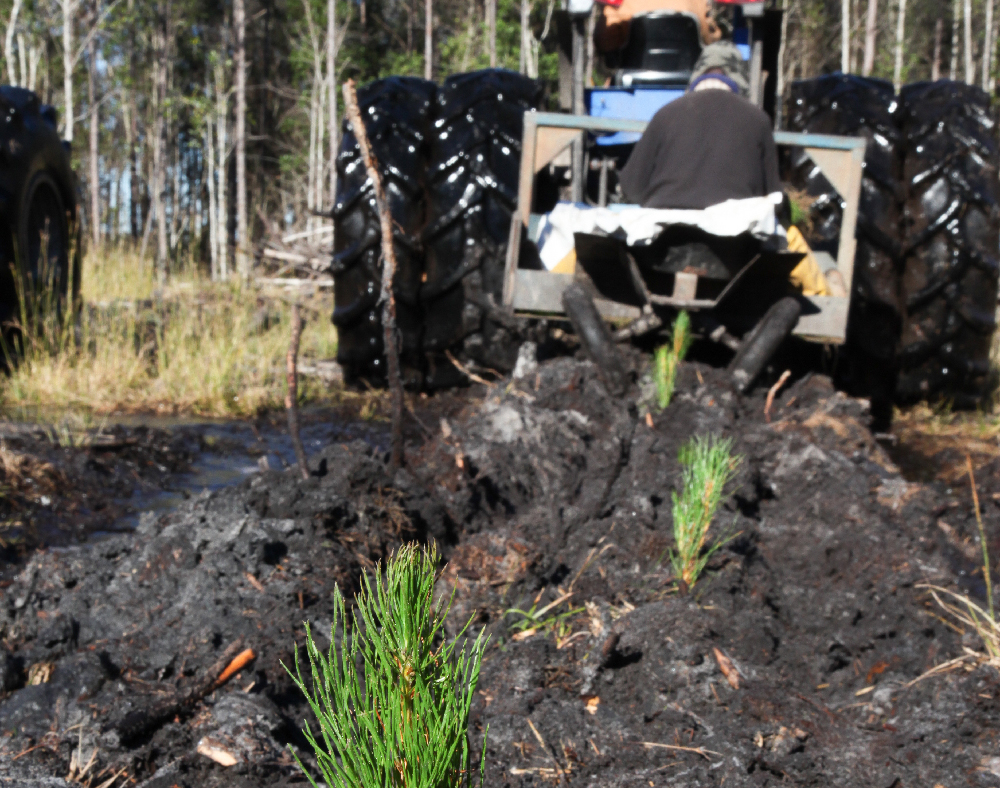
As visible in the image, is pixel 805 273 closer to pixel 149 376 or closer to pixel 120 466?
pixel 120 466

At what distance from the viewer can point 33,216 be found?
16.0 feet

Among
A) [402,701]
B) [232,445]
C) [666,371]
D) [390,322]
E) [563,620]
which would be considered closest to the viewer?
[402,701]

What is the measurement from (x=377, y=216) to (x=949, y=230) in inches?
106

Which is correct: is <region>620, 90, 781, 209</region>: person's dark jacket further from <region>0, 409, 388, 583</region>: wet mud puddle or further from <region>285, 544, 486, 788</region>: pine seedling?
<region>285, 544, 486, 788</region>: pine seedling

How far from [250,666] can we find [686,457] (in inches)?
53.3

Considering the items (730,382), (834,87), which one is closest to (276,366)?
(730,382)

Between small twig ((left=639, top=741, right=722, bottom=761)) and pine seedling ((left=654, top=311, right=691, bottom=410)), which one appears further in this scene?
pine seedling ((left=654, top=311, right=691, bottom=410))

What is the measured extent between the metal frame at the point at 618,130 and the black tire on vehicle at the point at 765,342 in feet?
0.60

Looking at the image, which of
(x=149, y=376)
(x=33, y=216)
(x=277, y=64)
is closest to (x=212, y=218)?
(x=277, y=64)

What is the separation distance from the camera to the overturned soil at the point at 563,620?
1.55 m

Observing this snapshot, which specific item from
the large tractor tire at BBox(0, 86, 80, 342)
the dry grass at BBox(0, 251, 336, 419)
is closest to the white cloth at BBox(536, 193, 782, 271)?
the dry grass at BBox(0, 251, 336, 419)

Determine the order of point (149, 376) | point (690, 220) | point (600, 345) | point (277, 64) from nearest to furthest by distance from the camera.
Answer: point (690, 220) < point (600, 345) < point (149, 376) < point (277, 64)

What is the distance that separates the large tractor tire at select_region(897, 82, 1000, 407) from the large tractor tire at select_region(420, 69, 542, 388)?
73.9 inches

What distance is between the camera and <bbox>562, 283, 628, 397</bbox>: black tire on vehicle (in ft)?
11.5
